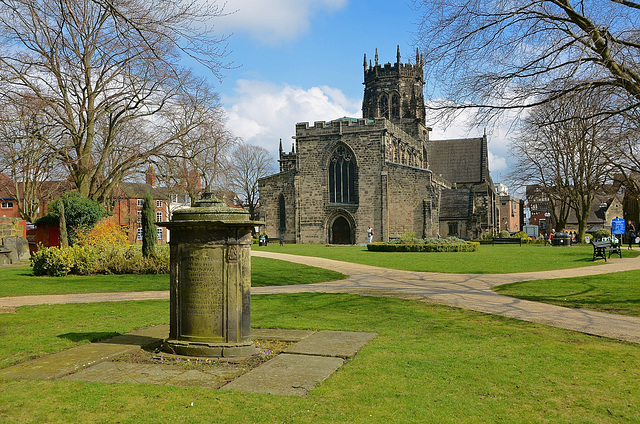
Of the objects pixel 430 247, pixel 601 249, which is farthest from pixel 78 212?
pixel 601 249

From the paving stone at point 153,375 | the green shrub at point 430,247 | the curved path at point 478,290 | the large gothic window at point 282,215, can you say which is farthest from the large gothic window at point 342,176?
the paving stone at point 153,375

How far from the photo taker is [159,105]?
2295cm

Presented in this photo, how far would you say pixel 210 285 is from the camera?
671 cm

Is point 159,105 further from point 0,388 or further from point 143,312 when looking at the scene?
point 0,388

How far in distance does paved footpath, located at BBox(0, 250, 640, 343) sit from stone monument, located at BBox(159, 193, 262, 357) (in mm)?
5669

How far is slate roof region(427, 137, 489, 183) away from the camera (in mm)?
68188

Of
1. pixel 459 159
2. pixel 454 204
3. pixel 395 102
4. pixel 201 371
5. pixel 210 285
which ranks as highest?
pixel 395 102

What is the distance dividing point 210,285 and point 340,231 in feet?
136

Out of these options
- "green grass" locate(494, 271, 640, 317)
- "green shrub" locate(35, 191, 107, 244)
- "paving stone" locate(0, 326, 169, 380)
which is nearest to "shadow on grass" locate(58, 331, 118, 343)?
"paving stone" locate(0, 326, 169, 380)

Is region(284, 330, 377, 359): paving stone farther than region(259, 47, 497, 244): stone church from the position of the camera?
Answer: No

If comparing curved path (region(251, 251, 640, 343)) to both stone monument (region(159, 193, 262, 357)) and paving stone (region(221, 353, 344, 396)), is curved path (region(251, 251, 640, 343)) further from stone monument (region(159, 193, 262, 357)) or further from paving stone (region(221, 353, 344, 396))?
stone monument (region(159, 193, 262, 357))

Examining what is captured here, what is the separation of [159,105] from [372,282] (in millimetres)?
13221

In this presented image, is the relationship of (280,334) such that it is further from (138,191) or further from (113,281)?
(138,191)

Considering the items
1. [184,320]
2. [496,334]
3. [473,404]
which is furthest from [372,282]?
[473,404]
